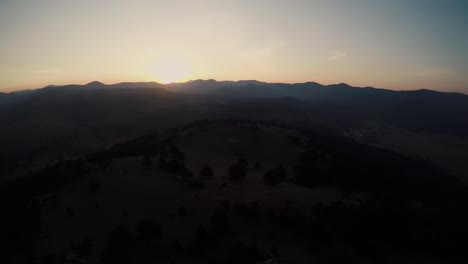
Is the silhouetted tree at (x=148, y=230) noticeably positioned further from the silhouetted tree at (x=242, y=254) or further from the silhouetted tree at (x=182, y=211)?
the silhouetted tree at (x=242, y=254)

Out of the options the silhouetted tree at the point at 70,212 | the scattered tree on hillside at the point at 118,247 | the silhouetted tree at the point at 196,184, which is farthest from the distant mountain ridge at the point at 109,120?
the scattered tree on hillside at the point at 118,247

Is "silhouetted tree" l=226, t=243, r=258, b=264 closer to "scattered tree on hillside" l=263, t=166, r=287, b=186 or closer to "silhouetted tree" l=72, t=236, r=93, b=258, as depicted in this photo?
"silhouetted tree" l=72, t=236, r=93, b=258

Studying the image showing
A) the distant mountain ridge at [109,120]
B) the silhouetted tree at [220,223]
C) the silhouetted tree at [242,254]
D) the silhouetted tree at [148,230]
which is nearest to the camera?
the silhouetted tree at [242,254]

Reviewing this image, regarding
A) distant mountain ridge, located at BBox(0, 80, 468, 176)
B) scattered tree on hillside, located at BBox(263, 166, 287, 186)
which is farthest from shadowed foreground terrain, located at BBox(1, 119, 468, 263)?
distant mountain ridge, located at BBox(0, 80, 468, 176)

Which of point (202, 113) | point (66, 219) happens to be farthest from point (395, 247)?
point (202, 113)

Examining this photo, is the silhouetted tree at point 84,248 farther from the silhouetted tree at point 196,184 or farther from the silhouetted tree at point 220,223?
the silhouetted tree at point 196,184

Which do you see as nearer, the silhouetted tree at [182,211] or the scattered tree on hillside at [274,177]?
the silhouetted tree at [182,211]

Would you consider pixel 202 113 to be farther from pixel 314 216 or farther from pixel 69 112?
pixel 314 216

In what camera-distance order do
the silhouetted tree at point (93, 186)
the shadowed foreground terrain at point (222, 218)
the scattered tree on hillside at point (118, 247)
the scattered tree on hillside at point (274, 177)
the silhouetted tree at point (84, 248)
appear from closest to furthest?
the scattered tree on hillside at point (118, 247) < the silhouetted tree at point (84, 248) < the shadowed foreground terrain at point (222, 218) < the silhouetted tree at point (93, 186) < the scattered tree on hillside at point (274, 177)

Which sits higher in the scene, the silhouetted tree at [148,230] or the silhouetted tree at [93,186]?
the silhouetted tree at [93,186]
